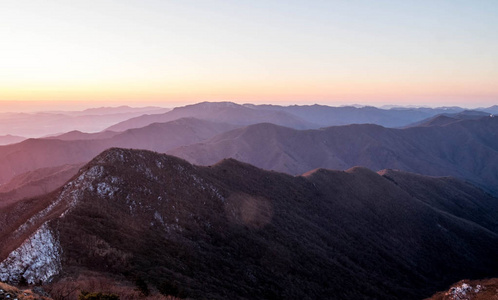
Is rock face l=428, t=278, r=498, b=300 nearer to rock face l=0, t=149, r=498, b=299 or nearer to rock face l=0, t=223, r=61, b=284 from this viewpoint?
rock face l=0, t=149, r=498, b=299

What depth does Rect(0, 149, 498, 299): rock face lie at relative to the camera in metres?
28.8

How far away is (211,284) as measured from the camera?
3266 centimetres

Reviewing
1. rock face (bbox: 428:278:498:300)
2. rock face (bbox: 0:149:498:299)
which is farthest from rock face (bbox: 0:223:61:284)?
rock face (bbox: 428:278:498:300)

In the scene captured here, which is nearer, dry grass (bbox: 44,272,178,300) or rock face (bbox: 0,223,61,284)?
dry grass (bbox: 44,272,178,300)

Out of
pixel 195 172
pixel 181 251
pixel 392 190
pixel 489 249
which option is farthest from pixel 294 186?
pixel 489 249

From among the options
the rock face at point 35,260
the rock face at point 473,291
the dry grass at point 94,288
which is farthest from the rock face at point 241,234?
the rock face at point 473,291

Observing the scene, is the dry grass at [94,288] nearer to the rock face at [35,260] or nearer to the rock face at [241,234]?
the rock face at [241,234]

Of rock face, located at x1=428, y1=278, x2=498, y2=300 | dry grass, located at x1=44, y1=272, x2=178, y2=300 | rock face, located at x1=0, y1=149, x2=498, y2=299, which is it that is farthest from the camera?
rock face, located at x1=428, y1=278, x2=498, y2=300

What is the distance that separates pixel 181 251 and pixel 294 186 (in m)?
53.1

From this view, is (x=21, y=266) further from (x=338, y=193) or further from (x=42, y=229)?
(x=338, y=193)

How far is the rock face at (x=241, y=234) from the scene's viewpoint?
28756 millimetres

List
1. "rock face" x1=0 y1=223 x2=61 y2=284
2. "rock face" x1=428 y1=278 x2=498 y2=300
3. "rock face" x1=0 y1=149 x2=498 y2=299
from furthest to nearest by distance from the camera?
"rock face" x1=428 y1=278 x2=498 y2=300, "rock face" x1=0 y1=149 x2=498 y2=299, "rock face" x1=0 y1=223 x2=61 y2=284

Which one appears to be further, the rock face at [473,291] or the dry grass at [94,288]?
the rock face at [473,291]

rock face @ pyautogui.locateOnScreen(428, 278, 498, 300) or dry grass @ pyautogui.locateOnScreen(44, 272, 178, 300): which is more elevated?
dry grass @ pyautogui.locateOnScreen(44, 272, 178, 300)
